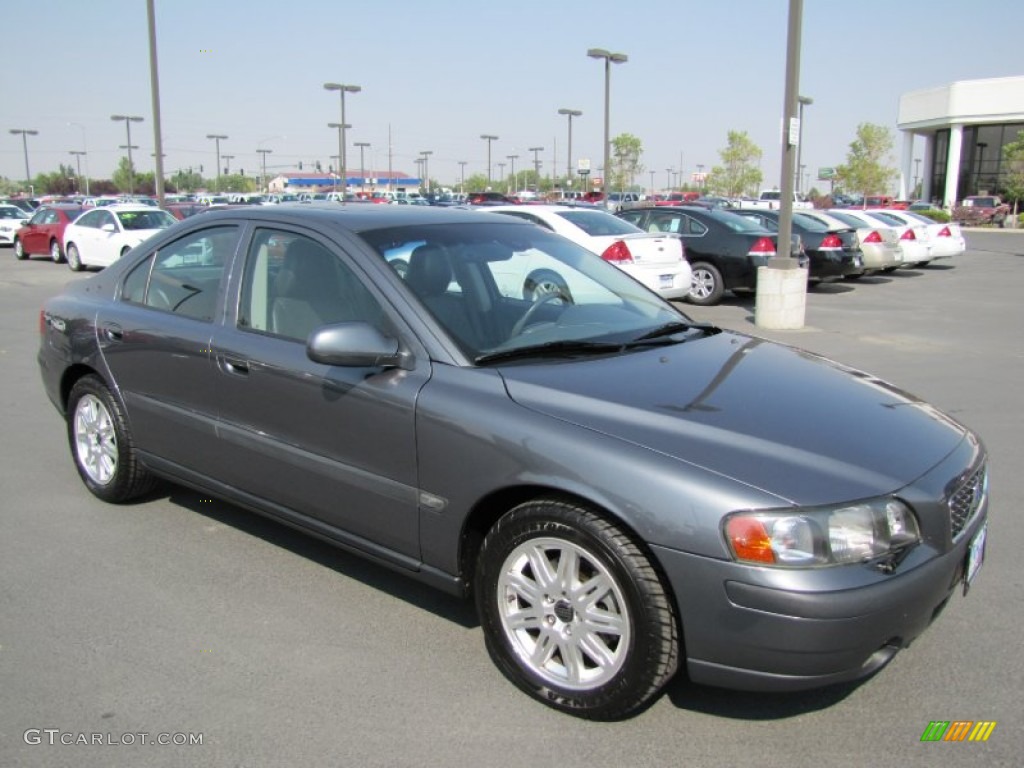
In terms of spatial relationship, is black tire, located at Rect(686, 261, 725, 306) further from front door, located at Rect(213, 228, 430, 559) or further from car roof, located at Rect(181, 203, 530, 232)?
front door, located at Rect(213, 228, 430, 559)

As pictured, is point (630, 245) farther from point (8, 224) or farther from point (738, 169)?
point (738, 169)

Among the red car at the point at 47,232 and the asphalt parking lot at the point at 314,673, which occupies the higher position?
the red car at the point at 47,232

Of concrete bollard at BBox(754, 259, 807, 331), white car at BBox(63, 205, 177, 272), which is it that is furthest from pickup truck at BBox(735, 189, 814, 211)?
white car at BBox(63, 205, 177, 272)

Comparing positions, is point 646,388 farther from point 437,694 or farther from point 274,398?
point 274,398

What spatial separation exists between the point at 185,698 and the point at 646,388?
1888 millimetres

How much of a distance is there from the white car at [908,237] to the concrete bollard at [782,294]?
9.47 meters

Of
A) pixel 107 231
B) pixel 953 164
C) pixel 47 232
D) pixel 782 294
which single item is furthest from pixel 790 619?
pixel 953 164

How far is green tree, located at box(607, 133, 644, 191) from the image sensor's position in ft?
241

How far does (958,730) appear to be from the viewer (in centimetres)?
282

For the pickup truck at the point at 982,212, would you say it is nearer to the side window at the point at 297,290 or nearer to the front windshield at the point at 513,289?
the front windshield at the point at 513,289

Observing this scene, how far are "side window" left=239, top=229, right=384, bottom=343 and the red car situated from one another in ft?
71.5

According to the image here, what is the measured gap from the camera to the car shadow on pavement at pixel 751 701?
2.93 metres

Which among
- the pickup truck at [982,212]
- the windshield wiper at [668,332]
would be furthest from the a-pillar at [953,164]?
the windshield wiper at [668,332]

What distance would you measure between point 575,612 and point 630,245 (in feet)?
33.8
